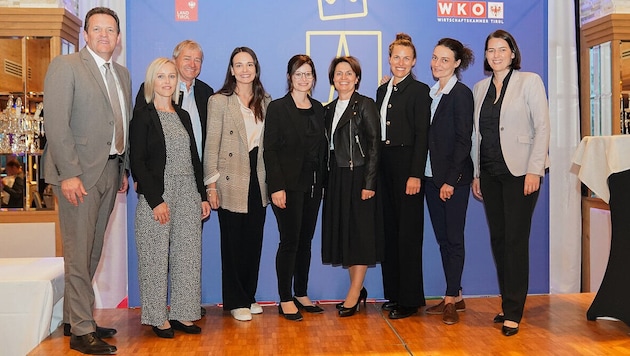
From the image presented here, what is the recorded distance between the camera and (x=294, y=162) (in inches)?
159

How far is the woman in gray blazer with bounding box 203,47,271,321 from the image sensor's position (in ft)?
13.3

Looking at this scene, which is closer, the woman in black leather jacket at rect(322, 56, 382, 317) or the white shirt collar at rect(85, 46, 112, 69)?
the white shirt collar at rect(85, 46, 112, 69)

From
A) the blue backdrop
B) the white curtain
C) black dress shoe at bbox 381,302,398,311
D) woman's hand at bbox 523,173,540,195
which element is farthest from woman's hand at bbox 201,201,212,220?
the white curtain

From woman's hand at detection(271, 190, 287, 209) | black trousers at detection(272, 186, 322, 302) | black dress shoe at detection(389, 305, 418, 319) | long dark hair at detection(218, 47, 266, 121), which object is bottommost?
black dress shoe at detection(389, 305, 418, 319)

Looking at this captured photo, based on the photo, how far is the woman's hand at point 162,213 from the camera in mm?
3594

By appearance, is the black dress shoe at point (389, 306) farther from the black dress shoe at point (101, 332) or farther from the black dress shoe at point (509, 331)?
the black dress shoe at point (101, 332)

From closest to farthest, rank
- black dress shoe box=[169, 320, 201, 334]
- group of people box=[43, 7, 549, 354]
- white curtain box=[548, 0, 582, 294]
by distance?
1. group of people box=[43, 7, 549, 354]
2. black dress shoe box=[169, 320, 201, 334]
3. white curtain box=[548, 0, 582, 294]

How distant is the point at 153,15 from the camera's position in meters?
4.67

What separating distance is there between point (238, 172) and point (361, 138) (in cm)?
80

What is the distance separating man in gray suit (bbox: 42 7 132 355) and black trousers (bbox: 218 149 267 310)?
0.85 metres

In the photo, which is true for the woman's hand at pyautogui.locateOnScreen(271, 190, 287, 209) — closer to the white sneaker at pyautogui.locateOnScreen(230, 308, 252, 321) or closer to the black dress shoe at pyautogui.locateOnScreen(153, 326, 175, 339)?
the white sneaker at pyautogui.locateOnScreen(230, 308, 252, 321)

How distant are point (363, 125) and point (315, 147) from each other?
0.33m

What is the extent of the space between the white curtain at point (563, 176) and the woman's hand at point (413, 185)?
62.8 inches

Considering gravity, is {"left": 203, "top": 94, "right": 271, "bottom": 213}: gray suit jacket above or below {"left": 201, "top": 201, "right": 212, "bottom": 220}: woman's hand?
above
